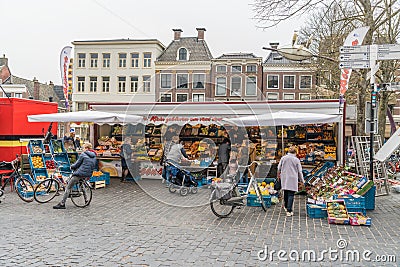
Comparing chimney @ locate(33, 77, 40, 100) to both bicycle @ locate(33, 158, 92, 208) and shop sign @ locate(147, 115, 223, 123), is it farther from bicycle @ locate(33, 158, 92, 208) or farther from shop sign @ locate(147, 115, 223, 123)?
bicycle @ locate(33, 158, 92, 208)

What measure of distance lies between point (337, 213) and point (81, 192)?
5.58m

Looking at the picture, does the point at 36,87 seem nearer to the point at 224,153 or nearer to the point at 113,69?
the point at 113,69

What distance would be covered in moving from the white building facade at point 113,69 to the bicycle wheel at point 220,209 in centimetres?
3767

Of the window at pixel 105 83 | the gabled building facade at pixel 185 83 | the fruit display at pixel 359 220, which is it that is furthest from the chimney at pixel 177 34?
the fruit display at pixel 359 220

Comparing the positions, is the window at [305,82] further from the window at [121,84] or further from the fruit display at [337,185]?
the fruit display at [337,185]

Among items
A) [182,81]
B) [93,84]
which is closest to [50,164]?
[182,81]

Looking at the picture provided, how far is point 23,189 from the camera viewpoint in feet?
33.0

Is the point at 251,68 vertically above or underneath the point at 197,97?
above

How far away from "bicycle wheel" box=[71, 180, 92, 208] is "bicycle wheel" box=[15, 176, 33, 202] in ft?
3.47

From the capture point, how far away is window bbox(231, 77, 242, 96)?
12289mm

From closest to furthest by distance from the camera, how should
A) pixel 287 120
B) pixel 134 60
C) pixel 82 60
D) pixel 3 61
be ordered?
pixel 287 120 → pixel 134 60 → pixel 82 60 → pixel 3 61

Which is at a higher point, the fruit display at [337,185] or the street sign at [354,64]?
the street sign at [354,64]

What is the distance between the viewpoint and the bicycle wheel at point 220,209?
8.31 metres

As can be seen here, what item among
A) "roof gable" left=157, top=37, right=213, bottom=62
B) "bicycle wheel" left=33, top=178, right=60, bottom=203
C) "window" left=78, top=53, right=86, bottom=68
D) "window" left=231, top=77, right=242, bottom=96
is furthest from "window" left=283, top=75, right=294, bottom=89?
"bicycle wheel" left=33, top=178, right=60, bottom=203
